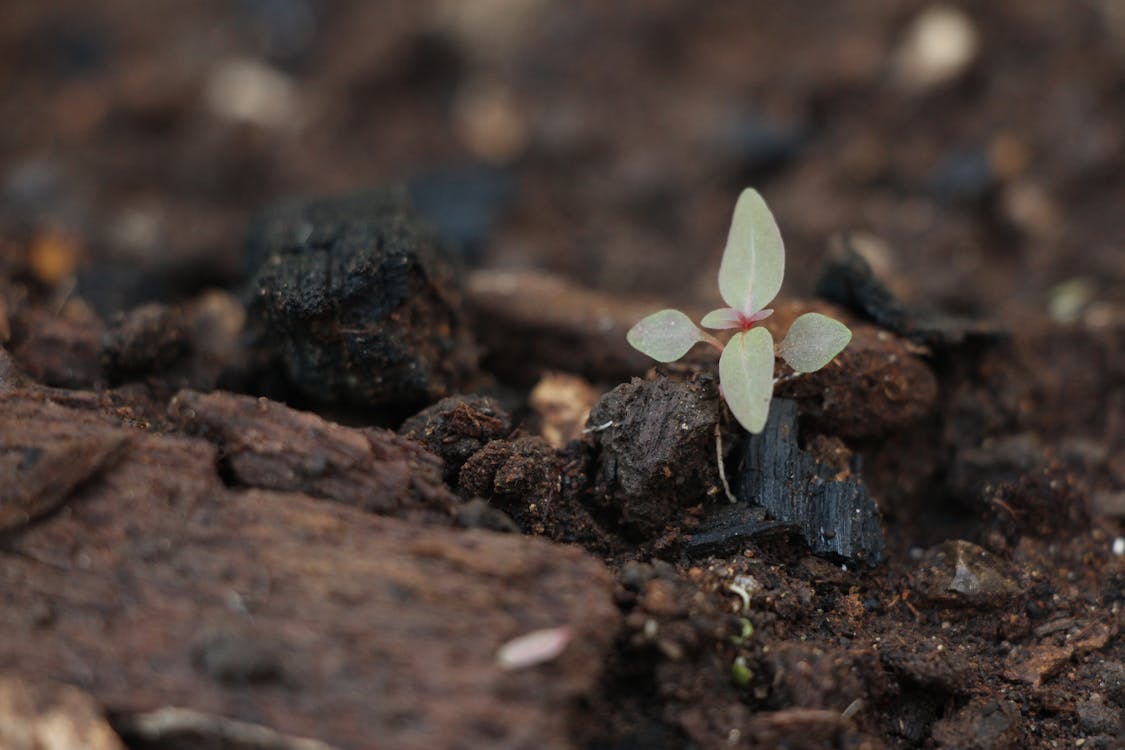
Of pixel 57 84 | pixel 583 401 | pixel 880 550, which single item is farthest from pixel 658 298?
pixel 57 84

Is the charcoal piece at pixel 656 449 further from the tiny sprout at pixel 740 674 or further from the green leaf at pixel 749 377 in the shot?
the tiny sprout at pixel 740 674

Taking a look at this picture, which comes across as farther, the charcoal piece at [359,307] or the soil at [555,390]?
the charcoal piece at [359,307]

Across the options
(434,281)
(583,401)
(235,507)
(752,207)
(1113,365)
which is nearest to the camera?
(235,507)

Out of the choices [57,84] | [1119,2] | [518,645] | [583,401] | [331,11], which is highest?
[1119,2]

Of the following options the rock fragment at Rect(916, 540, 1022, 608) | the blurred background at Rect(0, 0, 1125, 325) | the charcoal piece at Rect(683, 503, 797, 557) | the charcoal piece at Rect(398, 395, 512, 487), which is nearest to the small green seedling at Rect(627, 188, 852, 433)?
the charcoal piece at Rect(683, 503, 797, 557)

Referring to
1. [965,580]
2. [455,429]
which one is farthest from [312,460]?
[965,580]

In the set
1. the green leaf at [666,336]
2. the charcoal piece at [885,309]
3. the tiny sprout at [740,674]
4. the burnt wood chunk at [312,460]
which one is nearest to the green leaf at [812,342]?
the green leaf at [666,336]

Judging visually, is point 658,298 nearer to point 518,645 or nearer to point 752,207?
point 752,207
